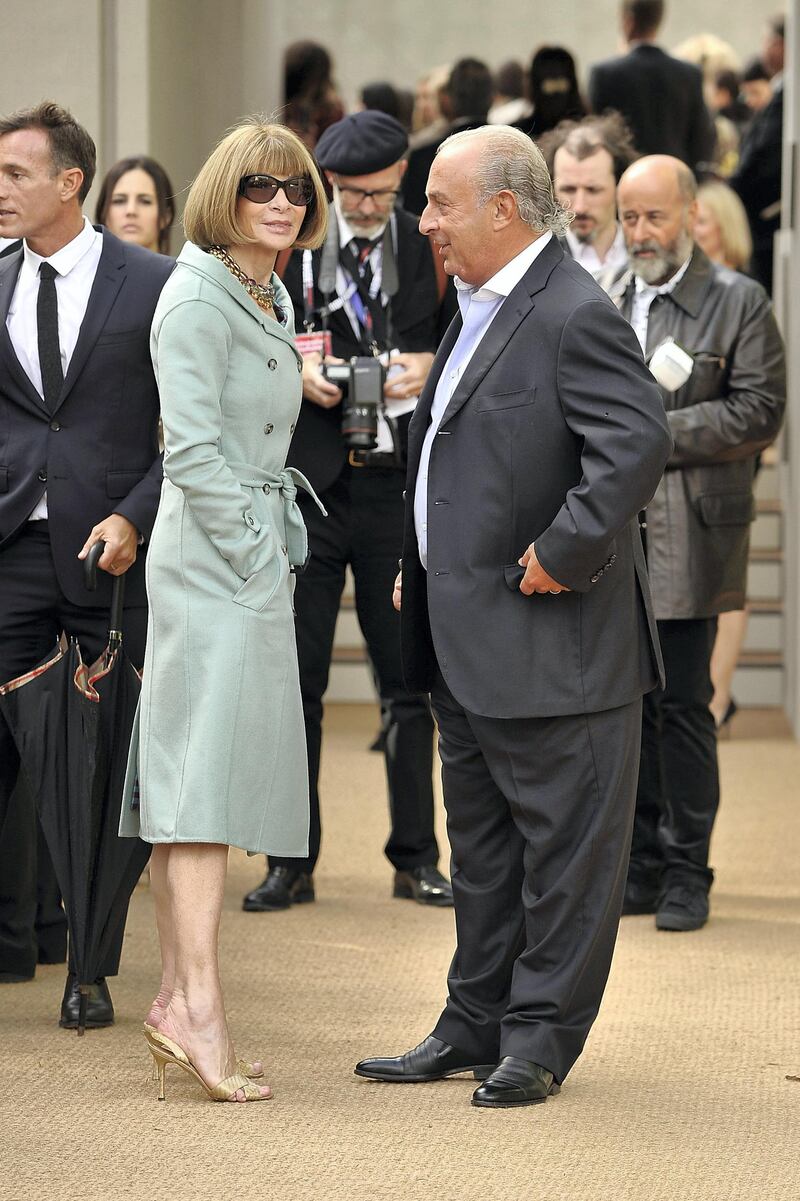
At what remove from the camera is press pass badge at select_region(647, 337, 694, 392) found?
14.8 ft

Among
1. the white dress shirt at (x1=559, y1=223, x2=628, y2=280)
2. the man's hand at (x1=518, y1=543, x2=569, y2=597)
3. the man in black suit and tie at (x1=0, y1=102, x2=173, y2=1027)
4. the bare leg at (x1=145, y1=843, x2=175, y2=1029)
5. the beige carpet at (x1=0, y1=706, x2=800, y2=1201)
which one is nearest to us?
the beige carpet at (x1=0, y1=706, x2=800, y2=1201)

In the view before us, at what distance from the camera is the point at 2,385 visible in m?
3.80

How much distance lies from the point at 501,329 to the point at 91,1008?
1.65 meters

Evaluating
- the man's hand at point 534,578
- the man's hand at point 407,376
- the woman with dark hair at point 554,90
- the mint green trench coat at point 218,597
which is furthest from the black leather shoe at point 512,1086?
the woman with dark hair at point 554,90

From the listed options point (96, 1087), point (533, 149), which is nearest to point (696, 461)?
point (533, 149)

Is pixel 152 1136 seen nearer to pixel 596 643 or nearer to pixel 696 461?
pixel 596 643

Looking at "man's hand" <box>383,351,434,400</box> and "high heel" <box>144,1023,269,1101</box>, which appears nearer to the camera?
"high heel" <box>144,1023,269,1101</box>

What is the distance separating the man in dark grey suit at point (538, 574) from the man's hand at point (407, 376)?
1.34m

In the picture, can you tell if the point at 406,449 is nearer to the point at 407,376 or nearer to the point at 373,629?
the point at 407,376

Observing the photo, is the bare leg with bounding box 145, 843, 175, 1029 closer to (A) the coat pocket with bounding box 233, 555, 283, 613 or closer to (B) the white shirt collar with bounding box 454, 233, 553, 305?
(A) the coat pocket with bounding box 233, 555, 283, 613

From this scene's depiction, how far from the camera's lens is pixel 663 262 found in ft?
15.5

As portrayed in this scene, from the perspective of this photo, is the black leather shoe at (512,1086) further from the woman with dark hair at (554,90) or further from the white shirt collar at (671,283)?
the woman with dark hair at (554,90)

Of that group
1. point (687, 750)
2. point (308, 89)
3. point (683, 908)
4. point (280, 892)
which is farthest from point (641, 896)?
point (308, 89)

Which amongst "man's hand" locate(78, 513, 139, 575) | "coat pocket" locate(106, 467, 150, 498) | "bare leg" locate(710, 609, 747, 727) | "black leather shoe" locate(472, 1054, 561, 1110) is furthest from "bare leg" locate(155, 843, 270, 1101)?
"bare leg" locate(710, 609, 747, 727)
